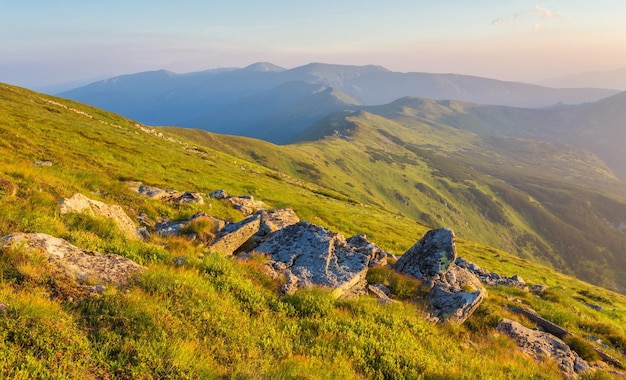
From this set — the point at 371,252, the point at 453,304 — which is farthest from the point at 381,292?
the point at 371,252

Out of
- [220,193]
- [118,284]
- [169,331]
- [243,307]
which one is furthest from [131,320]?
[220,193]

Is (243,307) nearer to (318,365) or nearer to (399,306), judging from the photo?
(318,365)

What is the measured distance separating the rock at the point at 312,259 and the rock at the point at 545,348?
611cm

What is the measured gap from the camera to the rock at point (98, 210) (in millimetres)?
12345

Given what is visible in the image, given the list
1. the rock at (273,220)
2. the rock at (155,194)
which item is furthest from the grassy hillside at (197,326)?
the rock at (155,194)

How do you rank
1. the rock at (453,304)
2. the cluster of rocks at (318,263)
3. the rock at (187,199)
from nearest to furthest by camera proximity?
the cluster of rocks at (318,263)
the rock at (453,304)
the rock at (187,199)

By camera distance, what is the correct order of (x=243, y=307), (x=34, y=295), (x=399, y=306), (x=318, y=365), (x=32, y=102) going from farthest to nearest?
(x=32, y=102) → (x=399, y=306) → (x=243, y=307) → (x=318, y=365) → (x=34, y=295)

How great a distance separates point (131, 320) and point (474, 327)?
11995 millimetres

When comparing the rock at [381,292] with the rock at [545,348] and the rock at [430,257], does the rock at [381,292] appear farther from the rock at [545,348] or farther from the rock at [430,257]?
the rock at [545,348]

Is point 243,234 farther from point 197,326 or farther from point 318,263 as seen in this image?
point 197,326

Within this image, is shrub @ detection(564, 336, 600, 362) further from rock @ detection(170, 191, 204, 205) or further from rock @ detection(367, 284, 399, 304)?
rock @ detection(170, 191, 204, 205)

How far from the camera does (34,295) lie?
6.69 metres

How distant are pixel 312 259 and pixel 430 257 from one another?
6729 mm

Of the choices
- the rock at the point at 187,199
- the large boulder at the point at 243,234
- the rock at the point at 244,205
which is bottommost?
the rock at the point at 244,205
